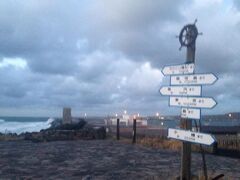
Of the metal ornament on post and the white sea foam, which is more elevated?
the metal ornament on post

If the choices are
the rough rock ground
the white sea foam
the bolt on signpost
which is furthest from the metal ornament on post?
the white sea foam

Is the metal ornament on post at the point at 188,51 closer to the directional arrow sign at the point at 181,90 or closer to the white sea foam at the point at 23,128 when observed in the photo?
the directional arrow sign at the point at 181,90

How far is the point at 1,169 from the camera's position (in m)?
13.2

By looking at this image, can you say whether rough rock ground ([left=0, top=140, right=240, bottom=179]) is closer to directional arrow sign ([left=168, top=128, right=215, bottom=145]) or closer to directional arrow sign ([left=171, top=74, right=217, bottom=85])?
directional arrow sign ([left=168, top=128, right=215, bottom=145])

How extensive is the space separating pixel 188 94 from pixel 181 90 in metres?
0.27

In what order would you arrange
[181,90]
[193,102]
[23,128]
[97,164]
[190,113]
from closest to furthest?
[193,102] < [190,113] < [181,90] < [97,164] < [23,128]

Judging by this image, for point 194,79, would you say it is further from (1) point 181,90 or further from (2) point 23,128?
(2) point 23,128

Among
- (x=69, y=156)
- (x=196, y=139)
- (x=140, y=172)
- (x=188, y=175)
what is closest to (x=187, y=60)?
(x=196, y=139)

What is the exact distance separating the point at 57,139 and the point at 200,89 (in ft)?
58.2

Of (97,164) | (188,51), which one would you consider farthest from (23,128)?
(188,51)

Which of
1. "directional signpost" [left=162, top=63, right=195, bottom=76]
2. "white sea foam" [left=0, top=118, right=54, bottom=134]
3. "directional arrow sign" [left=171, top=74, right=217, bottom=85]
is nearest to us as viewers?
"directional arrow sign" [left=171, top=74, right=217, bottom=85]

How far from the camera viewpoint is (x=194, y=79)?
30.5 ft

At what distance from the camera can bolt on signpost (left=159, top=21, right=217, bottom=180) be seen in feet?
29.4

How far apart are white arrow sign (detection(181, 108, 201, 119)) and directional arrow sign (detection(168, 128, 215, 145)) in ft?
1.14
